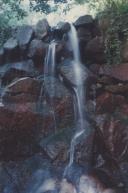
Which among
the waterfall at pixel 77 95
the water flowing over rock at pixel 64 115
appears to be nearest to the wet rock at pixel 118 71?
the water flowing over rock at pixel 64 115

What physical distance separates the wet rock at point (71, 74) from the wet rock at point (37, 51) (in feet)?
2.00

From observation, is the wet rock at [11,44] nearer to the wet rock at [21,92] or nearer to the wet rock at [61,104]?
the wet rock at [21,92]

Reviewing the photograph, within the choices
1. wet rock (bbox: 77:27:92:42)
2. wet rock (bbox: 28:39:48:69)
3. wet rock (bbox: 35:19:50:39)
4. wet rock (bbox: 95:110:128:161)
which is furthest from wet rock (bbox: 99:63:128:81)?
wet rock (bbox: 35:19:50:39)

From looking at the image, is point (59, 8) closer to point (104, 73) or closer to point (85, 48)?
point (85, 48)

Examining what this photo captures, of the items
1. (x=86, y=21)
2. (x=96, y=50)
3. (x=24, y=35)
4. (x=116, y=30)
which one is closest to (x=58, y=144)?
(x=96, y=50)

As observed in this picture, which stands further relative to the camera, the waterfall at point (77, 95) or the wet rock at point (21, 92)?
the wet rock at point (21, 92)

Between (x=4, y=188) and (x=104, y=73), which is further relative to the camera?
(x=104, y=73)

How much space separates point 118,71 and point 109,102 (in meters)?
0.67

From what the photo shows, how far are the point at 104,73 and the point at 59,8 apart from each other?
3.20 m

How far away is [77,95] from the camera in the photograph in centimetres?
666

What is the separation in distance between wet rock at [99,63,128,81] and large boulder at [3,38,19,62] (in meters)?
2.33

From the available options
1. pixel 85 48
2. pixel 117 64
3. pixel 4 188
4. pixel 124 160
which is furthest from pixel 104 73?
pixel 4 188

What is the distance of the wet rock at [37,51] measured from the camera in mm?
7309

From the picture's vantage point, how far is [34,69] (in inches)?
291
